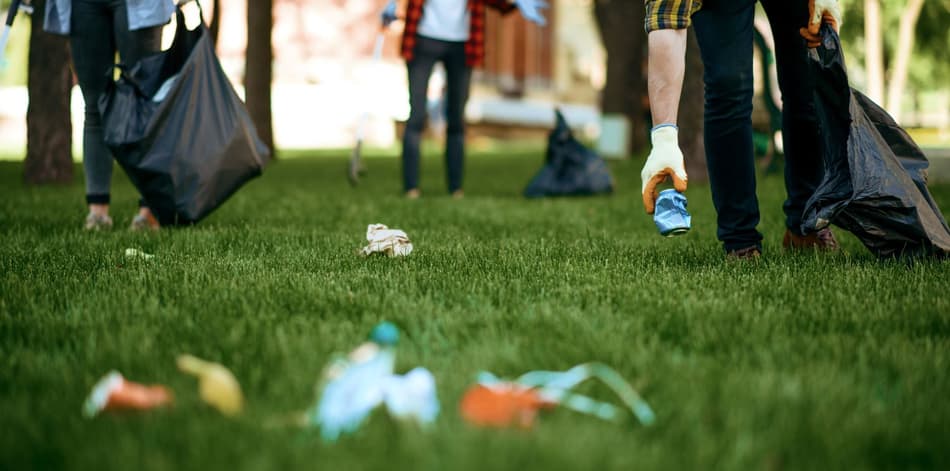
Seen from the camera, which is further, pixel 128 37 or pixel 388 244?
pixel 128 37

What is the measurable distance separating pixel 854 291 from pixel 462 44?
4.62 metres

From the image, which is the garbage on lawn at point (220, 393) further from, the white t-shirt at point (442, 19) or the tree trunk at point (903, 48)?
the tree trunk at point (903, 48)

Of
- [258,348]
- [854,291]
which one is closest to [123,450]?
[258,348]

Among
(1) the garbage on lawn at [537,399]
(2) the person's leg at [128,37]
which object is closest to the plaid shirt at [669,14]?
(1) the garbage on lawn at [537,399]

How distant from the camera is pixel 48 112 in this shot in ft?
27.3

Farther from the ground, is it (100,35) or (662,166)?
(100,35)

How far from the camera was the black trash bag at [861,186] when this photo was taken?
3.32 metres

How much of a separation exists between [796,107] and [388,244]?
5.32 ft

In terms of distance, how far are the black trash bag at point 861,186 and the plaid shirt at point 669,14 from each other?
485 mm

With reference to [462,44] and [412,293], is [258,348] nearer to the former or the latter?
[412,293]

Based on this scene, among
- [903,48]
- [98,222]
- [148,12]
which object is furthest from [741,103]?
[903,48]

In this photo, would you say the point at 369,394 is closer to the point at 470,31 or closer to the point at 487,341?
the point at 487,341

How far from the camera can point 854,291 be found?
2932 mm

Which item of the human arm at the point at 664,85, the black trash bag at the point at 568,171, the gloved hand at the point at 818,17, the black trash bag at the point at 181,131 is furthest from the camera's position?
the black trash bag at the point at 568,171
